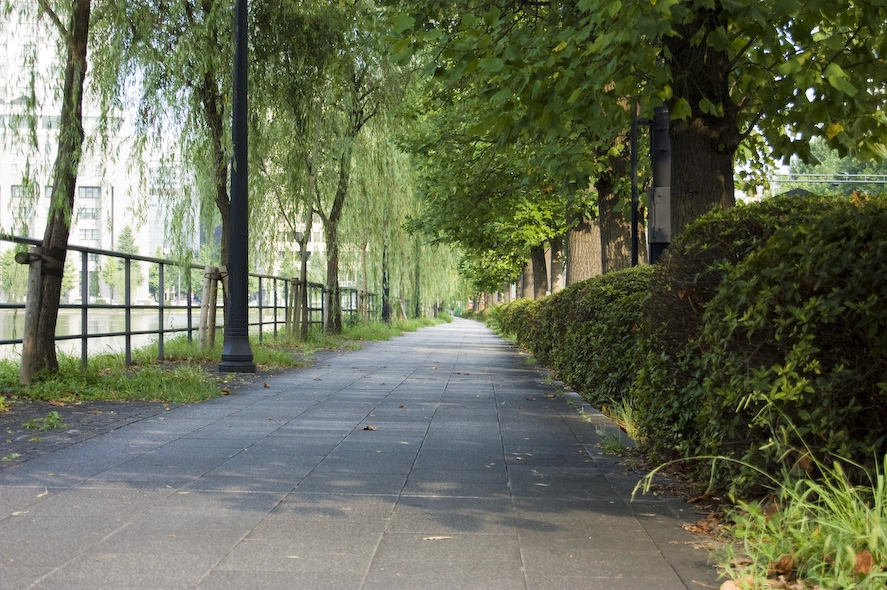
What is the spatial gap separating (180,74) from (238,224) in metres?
2.23

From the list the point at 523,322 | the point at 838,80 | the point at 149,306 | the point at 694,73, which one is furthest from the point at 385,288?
the point at 838,80

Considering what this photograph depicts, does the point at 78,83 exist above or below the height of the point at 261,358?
above

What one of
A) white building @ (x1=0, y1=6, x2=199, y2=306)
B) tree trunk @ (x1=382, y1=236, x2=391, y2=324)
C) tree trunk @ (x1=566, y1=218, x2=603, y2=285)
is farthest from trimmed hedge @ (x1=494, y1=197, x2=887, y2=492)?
tree trunk @ (x1=382, y1=236, x2=391, y2=324)

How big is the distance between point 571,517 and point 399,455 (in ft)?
6.59

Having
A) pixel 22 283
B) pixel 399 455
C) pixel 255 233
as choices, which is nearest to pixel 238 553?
pixel 399 455

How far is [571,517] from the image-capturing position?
4449mm

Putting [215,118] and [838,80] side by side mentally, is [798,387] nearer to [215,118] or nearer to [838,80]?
[838,80]

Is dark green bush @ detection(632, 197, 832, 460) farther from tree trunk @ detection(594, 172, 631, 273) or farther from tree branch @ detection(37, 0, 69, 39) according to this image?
tree trunk @ detection(594, 172, 631, 273)

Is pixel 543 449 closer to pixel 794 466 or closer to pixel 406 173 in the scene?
pixel 794 466

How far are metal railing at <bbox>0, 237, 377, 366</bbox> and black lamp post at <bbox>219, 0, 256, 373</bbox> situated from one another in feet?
4.28

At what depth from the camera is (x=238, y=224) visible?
41.7 feet

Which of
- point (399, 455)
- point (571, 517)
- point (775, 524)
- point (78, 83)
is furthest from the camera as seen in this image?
point (78, 83)

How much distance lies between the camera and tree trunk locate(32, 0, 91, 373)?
9594mm

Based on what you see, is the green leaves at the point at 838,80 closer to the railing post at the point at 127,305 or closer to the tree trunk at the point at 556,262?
the railing post at the point at 127,305
